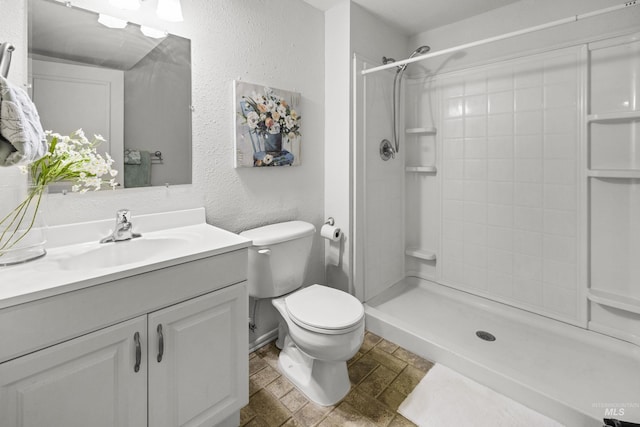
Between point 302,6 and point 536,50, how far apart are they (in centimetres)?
156

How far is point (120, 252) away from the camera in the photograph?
1.29 meters

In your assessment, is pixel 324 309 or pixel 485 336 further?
pixel 485 336

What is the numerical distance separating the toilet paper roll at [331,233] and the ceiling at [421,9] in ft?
4.90

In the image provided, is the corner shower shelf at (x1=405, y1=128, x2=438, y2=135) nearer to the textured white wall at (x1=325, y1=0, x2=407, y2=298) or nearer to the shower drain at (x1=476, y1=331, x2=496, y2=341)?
the textured white wall at (x1=325, y1=0, x2=407, y2=298)

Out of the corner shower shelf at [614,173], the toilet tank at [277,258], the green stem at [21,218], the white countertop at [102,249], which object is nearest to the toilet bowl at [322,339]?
the toilet tank at [277,258]

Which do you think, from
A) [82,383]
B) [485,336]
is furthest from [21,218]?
[485,336]

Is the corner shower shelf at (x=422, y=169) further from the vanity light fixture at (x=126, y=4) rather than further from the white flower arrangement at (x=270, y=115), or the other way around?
the vanity light fixture at (x=126, y=4)

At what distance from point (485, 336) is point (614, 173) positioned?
1201 mm

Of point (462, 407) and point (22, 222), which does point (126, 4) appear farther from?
point (462, 407)

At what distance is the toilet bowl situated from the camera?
4.80 ft

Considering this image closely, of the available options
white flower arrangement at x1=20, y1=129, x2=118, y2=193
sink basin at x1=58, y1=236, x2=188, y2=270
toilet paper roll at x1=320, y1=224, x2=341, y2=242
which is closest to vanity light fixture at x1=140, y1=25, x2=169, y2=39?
white flower arrangement at x1=20, y1=129, x2=118, y2=193

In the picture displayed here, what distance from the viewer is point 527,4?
2109mm

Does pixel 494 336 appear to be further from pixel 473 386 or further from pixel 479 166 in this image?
pixel 479 166

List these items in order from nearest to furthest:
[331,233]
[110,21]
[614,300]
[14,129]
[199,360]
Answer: [14,129] → [199,360] → [110,21] → [614,300] → [331,233]
